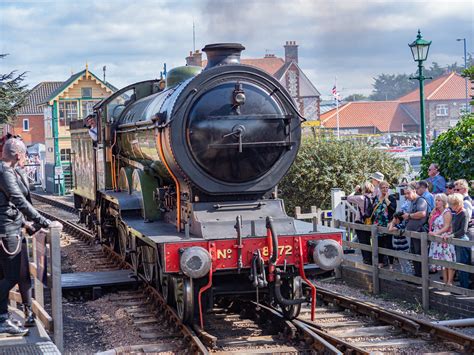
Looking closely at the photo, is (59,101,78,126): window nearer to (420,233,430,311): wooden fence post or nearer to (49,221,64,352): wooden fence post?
(420,233,430,311): wooden fence post

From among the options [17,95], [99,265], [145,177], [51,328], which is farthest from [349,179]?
[17,95]

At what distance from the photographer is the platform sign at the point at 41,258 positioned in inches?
259

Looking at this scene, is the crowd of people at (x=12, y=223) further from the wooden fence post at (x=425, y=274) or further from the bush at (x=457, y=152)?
the bush at (x=457, y=152)

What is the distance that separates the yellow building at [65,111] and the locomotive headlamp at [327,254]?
95.9 ft

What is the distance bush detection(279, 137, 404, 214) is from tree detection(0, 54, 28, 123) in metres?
10.1

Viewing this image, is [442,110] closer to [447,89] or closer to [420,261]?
[447,89]

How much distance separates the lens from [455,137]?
40.1ft

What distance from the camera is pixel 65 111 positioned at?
41.8 metres

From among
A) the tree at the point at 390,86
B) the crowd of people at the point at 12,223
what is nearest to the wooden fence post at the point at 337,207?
the crowd of people at the point at 12,223

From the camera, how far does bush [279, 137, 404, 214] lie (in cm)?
1619

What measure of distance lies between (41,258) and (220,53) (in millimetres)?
3288

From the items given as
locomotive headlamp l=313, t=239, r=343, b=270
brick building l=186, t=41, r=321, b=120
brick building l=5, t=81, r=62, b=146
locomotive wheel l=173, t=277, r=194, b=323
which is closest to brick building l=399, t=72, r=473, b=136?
brick building l=186, t=41, r=321, b=120

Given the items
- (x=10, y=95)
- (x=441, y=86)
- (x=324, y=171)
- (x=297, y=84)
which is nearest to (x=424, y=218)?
(x=324, y=171)

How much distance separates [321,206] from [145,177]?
24.4 ft
